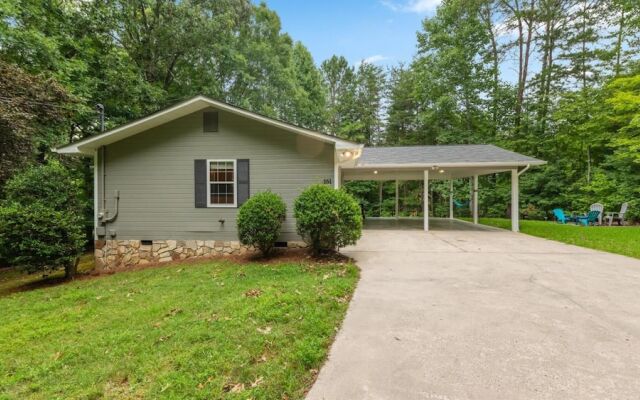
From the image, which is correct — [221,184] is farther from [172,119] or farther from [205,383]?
[205,383]

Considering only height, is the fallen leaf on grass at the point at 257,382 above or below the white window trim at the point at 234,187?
below

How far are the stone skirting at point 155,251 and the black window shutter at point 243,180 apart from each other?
115 centimetres

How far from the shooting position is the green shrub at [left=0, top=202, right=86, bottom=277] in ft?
20.4

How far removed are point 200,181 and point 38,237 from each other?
134 inches

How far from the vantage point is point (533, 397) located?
81.9 inches

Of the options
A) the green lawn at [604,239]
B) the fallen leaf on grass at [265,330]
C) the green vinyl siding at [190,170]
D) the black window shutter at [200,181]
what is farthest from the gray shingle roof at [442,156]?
the fallen leaf on grass at [265,330]

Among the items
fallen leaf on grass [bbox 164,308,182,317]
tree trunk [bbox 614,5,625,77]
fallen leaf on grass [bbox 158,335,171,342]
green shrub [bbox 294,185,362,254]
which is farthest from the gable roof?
tree trunk [bbox 614,5,625,77]

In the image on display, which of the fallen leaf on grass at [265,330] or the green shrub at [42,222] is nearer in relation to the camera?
the fallen leaf on grass at [265,330]

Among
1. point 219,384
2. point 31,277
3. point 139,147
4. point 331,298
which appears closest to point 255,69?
point 139,147

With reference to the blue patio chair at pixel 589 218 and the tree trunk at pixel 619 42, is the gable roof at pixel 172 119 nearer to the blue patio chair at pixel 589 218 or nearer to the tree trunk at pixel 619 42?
the blue patio chair at pixel 589 218

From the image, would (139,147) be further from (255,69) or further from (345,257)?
(255,69)

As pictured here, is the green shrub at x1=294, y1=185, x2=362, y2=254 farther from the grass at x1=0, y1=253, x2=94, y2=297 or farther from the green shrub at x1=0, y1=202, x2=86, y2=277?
the grass at x1=0, y1=253, x2=94, y2=297

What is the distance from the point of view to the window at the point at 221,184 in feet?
25.2

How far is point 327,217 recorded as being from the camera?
19.8 ft
